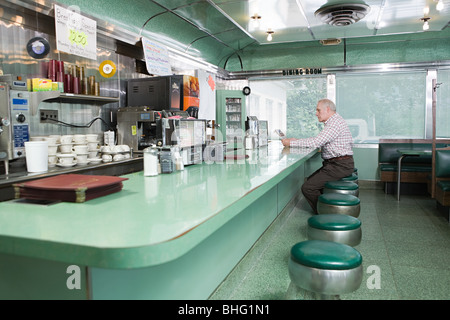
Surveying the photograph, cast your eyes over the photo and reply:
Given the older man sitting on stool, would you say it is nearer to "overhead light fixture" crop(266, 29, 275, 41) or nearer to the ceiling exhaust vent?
the ceiling exhaust vent

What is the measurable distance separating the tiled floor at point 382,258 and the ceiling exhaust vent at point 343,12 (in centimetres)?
263

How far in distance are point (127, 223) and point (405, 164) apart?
6143mm

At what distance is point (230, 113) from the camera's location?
24.7 ft

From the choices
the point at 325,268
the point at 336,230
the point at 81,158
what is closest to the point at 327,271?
the point at 325,268

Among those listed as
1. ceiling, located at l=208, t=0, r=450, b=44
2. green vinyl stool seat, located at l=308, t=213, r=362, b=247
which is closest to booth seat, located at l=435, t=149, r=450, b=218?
ceiling, located at l=208, t=0, r=450, b=44

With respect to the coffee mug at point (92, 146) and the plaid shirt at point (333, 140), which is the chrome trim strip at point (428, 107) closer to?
the plaid shirt at point (333, 140)

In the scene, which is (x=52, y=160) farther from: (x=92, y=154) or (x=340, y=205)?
(x=340, y=205)

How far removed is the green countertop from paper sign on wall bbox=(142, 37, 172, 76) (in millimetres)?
2938

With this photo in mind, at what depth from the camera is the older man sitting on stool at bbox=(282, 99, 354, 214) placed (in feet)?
14.3

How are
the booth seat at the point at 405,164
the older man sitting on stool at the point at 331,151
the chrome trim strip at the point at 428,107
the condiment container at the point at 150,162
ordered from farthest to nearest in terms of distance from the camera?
the chrome trim strip at the point at 428,107
the booth seat at the point at 405,164
the older man sitting on stool at the point at 331,151
the condiment container at the point at 150,162

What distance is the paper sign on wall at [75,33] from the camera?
306cm

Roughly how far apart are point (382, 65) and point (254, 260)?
558 cm

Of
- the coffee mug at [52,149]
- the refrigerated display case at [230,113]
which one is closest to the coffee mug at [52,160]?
the coffee mug at [52,149]

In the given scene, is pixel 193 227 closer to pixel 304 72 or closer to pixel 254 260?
pixel 254 260
